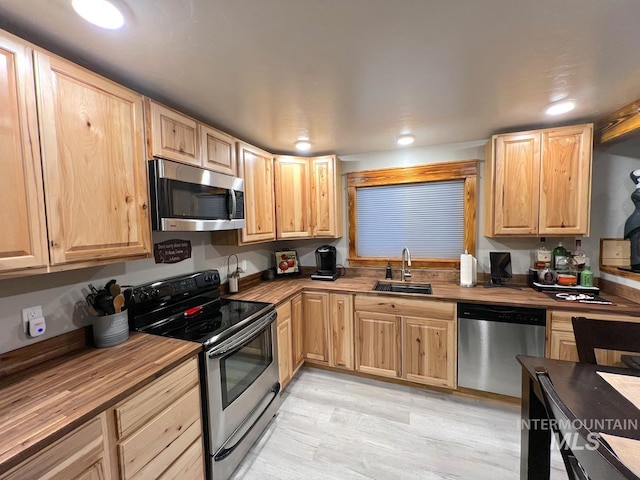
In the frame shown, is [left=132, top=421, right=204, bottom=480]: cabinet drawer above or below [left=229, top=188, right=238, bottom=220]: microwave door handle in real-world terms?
below

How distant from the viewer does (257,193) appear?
2.44 meters

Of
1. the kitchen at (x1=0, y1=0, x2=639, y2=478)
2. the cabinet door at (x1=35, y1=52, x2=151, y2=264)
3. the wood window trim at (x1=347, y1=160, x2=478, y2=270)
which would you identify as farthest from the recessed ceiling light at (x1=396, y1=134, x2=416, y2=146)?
the cabinet door at (x1=35, y1=52, x2=151, y2=264)

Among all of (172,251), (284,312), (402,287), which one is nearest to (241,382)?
(284,312)

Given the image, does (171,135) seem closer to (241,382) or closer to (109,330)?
(109,330)

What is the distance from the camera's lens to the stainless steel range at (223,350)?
144 cm

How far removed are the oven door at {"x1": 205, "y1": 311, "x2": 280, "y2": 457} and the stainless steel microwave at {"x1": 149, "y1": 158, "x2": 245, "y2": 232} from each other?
767mm

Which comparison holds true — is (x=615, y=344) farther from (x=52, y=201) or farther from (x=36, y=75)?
(x=36, y=75)

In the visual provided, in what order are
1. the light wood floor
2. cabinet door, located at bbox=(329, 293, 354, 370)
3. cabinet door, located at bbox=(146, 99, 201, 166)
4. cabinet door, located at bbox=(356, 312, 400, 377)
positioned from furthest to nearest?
cabinet door, located at bbox=(329, 293, 354, 370) → cabinet door, located at bbox=(356, 312, 400, 377) → the light wood floor → cabinet door, located at bbox=(146, 99, 201, 166)

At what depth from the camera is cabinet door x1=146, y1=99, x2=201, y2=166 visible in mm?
1464

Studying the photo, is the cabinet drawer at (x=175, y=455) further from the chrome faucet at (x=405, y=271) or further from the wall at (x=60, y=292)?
the chrome faucet at (x=405, y=271)

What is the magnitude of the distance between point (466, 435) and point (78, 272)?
2.73m

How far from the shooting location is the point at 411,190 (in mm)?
2863

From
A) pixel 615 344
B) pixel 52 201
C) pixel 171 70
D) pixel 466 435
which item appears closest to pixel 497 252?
pixel 615 344

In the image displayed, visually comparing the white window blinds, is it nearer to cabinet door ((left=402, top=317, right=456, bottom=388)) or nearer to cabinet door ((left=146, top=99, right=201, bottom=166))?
cabinet door ((left=402, top=317, right=456, bottom=388))
